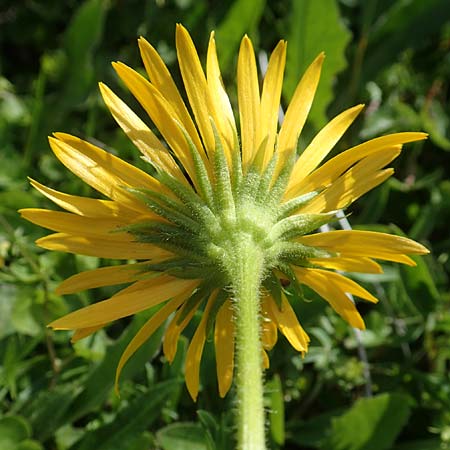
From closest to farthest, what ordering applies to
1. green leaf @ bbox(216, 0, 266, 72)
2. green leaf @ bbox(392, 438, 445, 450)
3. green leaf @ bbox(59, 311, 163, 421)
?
1. green leaf @ bbox(59, 311, 163, 421)
2. green leaf @ bbox(392, 438, 445, 450)
3. green leaf @ bbox(216, 0, 266, 72)

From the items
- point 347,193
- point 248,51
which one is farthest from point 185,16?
point 347,193

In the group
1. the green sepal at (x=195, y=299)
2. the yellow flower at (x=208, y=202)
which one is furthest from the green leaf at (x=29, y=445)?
the green sepal at (x=195, y=299)

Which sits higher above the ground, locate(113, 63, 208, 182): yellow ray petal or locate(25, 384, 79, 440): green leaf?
locate(113, 63, 208, 182): yellow ray petal

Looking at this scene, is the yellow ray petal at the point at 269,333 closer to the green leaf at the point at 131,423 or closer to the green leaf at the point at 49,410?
the green leaf at the point at 131,423

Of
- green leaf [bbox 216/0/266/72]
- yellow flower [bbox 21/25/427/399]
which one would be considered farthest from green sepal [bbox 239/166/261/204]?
green leaf [bbox 216/0/266/72]

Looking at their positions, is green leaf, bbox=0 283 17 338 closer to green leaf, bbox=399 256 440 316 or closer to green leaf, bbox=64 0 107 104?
Answer: green leaf, bbox=64 0 107 104

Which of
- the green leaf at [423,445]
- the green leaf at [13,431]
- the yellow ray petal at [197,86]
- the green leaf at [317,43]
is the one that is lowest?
the green leaf at [423,445]
